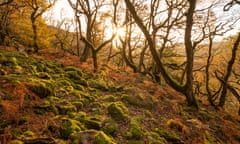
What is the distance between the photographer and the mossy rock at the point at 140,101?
934 centimetres

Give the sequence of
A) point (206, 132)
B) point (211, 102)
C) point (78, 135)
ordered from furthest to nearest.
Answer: point (211, 102), point (206, 132), point (78, 135)

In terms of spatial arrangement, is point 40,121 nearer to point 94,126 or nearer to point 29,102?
point 29,102

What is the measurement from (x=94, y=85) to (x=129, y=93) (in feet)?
6.10

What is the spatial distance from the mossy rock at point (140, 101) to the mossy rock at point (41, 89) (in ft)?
11.0

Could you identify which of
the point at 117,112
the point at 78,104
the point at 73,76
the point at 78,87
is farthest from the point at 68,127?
the point at 73,76

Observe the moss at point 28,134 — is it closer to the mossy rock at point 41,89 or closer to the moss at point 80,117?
the moss at point 80,117

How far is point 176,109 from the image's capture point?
10156 millimetres

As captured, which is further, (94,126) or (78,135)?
→ (94,126)

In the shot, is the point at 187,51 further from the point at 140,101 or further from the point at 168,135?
the point at 168,135

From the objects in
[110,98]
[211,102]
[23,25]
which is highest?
[23,25]

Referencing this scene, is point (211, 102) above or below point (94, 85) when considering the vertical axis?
below

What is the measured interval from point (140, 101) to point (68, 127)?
454 cm

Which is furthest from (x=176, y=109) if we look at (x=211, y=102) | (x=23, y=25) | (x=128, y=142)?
(x=23, y=25)

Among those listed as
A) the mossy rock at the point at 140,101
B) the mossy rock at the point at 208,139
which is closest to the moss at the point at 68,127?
the mossy rock at the point at 140,101
